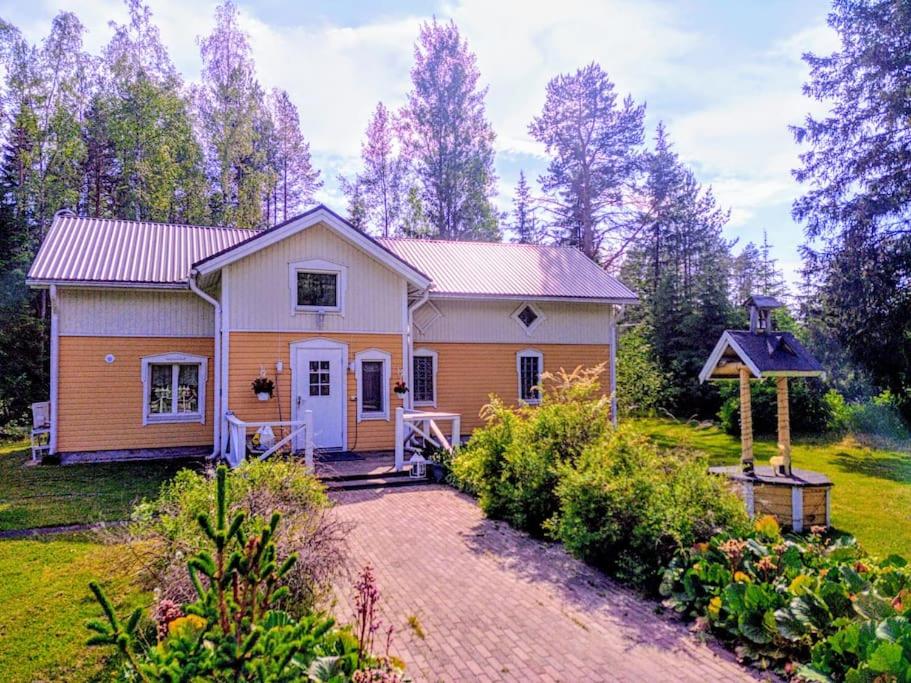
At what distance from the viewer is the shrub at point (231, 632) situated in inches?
73.5

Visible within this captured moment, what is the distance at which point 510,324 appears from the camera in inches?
611

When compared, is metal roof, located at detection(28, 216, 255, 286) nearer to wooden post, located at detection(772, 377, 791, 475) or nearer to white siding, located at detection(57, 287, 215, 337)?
white siding, located at detection(57, 287, 215, 337)

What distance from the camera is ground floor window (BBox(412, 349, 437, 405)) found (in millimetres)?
14773

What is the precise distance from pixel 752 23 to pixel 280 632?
9303mm

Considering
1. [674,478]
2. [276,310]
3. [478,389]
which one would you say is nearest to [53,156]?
[276,310]

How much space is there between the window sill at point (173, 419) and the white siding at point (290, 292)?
9.65ft

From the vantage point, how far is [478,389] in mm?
15219

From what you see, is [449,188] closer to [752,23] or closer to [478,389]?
[478,389]

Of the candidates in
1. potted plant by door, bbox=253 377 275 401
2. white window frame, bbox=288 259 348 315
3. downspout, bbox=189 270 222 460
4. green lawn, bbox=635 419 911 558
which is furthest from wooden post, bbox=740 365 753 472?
downspout, bbox=189 270 222 460

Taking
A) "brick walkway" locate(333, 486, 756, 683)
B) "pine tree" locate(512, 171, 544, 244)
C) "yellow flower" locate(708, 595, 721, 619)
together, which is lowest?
"brick walkway" locate(333, 486, 756, 683)

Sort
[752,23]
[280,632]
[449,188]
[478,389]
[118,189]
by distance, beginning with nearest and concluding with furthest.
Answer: [280,632], [752,23], [478,389], [118,189], [449,188]

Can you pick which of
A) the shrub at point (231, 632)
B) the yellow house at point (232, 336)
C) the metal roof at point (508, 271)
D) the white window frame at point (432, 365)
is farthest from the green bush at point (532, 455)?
the metal roof at point (508, 271)

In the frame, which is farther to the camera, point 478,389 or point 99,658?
point 478,389

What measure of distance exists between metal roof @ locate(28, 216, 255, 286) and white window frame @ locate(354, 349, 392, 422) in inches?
173
